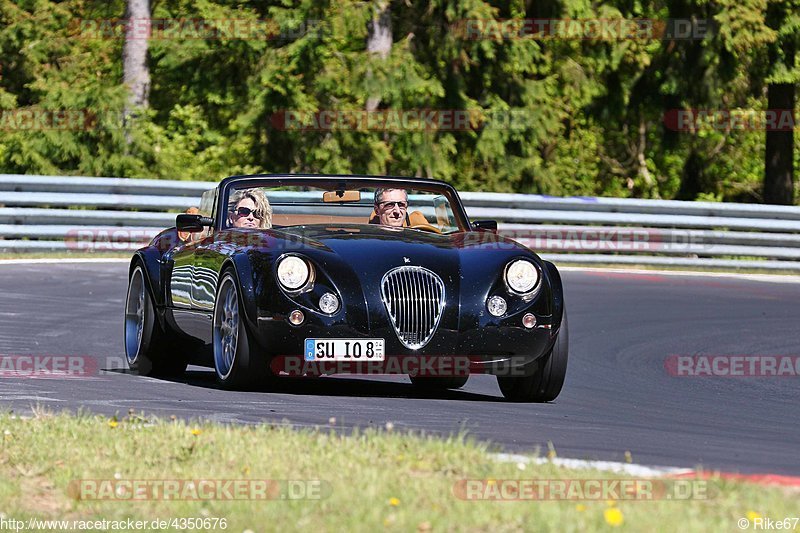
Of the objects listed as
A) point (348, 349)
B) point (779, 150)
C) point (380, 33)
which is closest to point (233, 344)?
point (348, 349)

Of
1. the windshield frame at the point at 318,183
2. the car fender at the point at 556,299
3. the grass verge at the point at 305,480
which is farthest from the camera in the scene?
the windshield frame at the point at 318,183

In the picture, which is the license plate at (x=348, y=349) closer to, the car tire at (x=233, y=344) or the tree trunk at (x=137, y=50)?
the car tire at (x=233, y=344)

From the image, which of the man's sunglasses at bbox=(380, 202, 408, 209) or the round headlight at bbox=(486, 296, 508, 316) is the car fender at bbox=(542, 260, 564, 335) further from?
the man's sunglasses at bbox=(380, 202, 408, 209)

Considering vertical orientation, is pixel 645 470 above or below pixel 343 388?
above

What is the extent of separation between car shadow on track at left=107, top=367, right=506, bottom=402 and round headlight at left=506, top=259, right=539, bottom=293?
90cm

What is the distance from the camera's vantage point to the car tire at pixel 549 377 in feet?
29.0

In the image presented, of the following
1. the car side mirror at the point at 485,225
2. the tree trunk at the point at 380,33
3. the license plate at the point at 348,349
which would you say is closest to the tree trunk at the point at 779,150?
the tree trunk at the point at 380,33

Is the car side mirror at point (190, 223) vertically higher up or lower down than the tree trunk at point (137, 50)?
lower down

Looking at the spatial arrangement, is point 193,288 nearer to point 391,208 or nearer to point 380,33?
point 391,208

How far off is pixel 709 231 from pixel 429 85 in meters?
6.87

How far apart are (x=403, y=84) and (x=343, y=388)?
16.9 m

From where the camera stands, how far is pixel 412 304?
8.41m

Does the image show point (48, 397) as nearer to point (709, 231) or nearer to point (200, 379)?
point (200, 379)

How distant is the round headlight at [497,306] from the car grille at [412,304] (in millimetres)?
290
